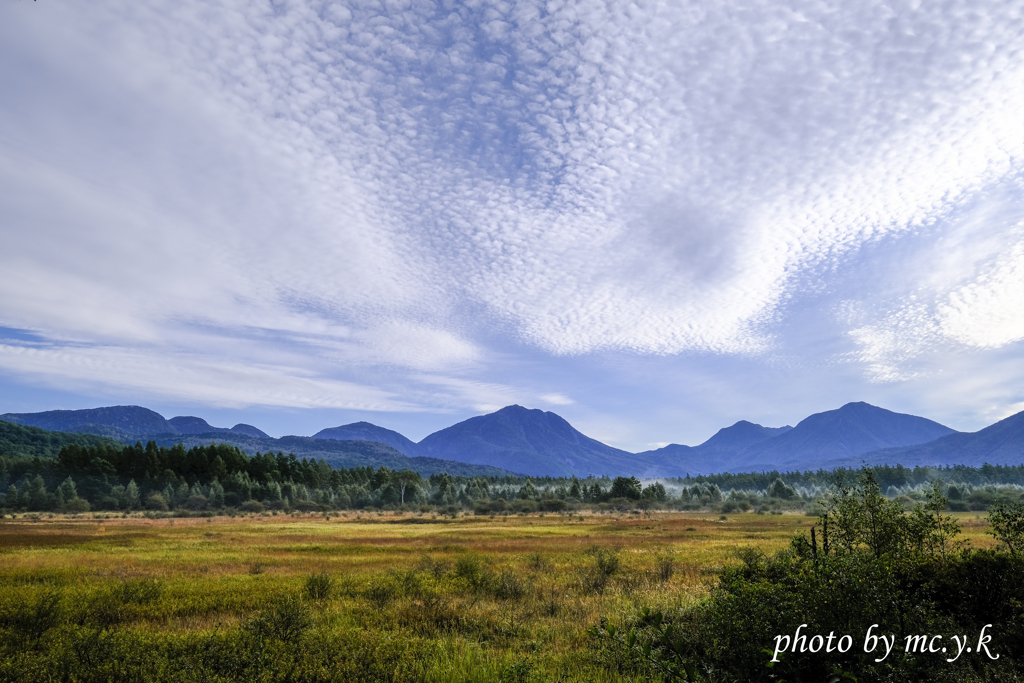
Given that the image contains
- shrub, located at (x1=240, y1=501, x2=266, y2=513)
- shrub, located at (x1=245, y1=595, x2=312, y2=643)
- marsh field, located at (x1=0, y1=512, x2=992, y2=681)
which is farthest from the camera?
shrub, located at (x1=240, y1=501, x2=266, y2=513)

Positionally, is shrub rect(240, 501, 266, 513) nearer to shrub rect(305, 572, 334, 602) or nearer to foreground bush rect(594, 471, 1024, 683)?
shrub rect(305, 572, 334, 602)

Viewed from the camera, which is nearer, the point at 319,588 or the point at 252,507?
the point at 319,588

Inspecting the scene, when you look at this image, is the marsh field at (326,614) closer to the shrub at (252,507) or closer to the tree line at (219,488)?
the shrub at (252,507)

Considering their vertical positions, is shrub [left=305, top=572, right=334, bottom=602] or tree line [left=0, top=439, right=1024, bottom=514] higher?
shrub [left=305, top=572, right=334, bottom=602]

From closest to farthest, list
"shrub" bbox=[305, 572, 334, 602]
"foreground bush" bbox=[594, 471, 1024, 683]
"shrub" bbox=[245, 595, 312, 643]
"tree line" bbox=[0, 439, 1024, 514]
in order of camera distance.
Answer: "foreground bush" bbox=[594, 471, 1024, 683] → "shrub" bbox=[245, 595, 312, 643] → "shrub" bbox=[305, 572, 334, 602] → "tree line" bbox=[0, 439, 1024, 514]

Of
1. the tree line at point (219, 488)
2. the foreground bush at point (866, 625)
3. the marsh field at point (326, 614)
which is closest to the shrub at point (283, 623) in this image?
the marsh field at point (326, 614)

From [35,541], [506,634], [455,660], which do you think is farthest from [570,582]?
[35,541]

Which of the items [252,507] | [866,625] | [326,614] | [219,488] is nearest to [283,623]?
[326,614]

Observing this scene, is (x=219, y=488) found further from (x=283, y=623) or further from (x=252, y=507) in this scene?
(x=283, y=623)

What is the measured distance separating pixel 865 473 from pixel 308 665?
12.5 metres

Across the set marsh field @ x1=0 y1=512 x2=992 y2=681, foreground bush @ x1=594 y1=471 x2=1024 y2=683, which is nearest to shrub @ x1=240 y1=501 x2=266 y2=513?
marsh field @ x1=0 y1=512 x2=992 y2=681

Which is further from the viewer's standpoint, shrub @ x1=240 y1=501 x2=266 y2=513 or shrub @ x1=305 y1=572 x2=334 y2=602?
shrub @ x1=240 y1=501 x2=266 y2=513

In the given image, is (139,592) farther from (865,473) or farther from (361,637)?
(865,473)

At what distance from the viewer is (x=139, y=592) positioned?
48.3ft
